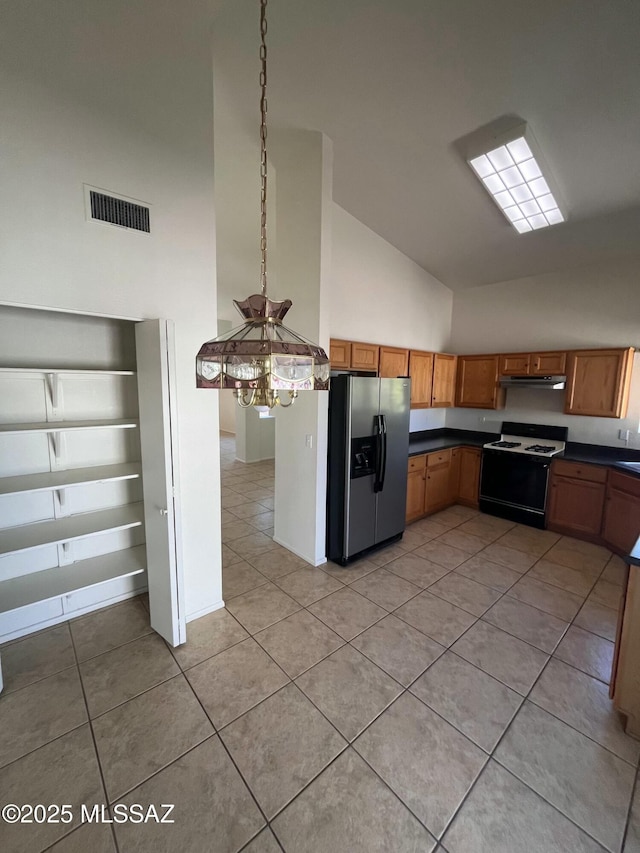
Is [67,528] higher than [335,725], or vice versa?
[67,528]

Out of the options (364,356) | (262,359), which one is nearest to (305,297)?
(364,356)

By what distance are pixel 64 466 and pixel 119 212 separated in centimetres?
168

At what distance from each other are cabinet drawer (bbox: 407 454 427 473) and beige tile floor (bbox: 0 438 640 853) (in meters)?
1.42

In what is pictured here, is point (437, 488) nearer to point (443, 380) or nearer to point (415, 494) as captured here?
point (415, 494)

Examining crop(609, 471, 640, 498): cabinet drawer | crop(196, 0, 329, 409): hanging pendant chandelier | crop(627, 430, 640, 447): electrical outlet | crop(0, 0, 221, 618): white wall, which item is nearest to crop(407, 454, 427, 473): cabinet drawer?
crop(609, 471, 640, 498): cabinet drawer

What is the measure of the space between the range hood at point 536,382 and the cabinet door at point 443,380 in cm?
71

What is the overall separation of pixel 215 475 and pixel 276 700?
1.42m

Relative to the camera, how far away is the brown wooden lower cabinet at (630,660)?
1750 millimetres

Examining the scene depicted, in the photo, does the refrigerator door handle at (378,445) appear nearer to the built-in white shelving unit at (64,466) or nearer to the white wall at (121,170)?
the white wall at (121,170)

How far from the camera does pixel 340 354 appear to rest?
3.62 meters

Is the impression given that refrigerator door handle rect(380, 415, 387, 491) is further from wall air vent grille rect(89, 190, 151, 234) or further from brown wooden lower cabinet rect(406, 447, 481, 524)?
wall air vent grille rect(89, 190, 151, 234)

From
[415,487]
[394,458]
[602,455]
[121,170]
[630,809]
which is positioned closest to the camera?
[630,809]

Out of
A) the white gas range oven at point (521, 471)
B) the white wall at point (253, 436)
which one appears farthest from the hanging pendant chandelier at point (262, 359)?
the white wall at point (253, 436)

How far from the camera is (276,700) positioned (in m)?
1.89
